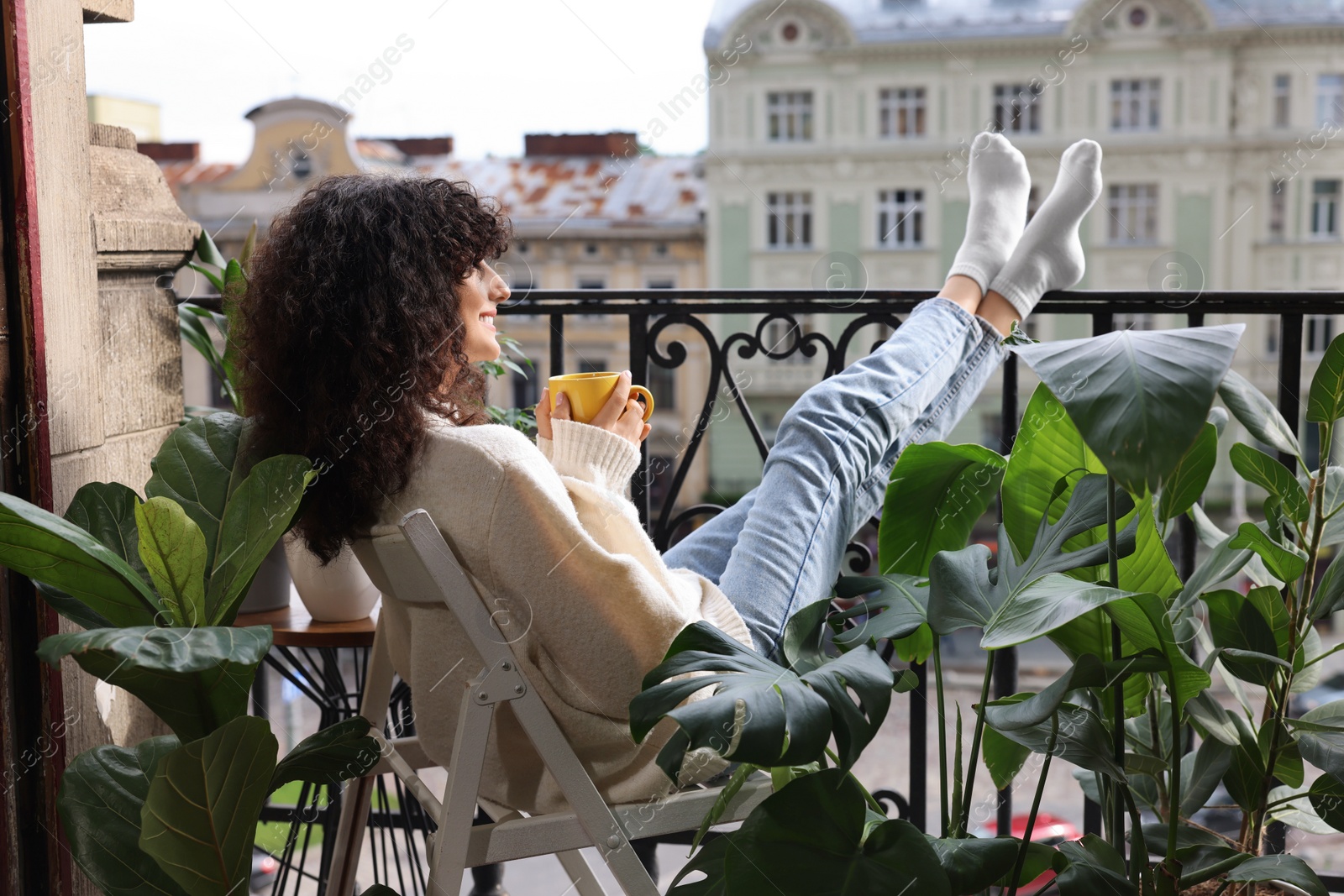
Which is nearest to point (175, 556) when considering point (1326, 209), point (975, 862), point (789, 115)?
point (975, 862)

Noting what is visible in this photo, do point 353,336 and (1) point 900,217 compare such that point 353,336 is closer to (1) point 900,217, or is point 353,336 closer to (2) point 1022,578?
(2) point 1022,578

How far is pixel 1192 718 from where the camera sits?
90 centimetres

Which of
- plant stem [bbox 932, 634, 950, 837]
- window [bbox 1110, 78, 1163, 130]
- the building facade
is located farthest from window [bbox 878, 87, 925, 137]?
plant stem [bbox 932, 634, 950, 837]

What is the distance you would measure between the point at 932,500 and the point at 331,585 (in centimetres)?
59

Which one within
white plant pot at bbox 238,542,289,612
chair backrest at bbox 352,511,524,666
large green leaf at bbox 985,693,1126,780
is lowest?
large green leaf at bbox 985,693,1126,780

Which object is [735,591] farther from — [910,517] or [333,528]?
[333,528]

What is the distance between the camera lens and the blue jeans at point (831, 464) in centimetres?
108

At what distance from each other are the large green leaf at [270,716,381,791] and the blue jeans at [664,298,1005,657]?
14.0 inches

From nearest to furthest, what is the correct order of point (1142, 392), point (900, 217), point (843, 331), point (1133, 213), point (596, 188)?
point (1142, 392) < point (843, 331) < point (596, 188) < point (900, 217) < point (1133, 213)

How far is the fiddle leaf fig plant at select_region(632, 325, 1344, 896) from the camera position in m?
0.66

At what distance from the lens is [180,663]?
2.33ft

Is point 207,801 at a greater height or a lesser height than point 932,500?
lesser

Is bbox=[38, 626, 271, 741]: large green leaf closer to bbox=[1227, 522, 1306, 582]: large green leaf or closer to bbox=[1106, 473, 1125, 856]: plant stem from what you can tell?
bbox=[1106, 473, 1125, 856]: plant stem

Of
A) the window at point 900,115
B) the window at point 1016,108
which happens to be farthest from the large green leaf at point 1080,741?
the window at point 900,115
